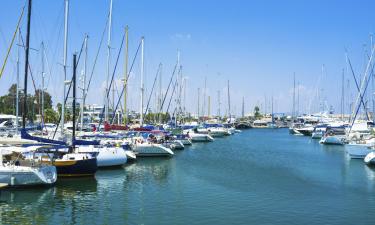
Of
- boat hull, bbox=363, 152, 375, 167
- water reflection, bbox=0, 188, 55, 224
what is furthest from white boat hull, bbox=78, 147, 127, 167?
boat hull, bbox=363, 152, 375, 167

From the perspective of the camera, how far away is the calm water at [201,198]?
23547mm

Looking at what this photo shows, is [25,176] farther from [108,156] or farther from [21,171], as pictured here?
[108,156]

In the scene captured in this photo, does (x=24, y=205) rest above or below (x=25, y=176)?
below

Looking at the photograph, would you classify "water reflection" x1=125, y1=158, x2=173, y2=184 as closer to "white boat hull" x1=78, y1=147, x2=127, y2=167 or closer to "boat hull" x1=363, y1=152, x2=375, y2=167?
"white boat hull" x1=78, y1=147, x2=127, y2=167

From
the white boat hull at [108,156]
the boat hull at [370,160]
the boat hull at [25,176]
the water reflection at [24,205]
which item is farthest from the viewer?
the boat hull at [370,160]

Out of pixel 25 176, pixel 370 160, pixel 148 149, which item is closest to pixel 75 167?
pixel 25 176

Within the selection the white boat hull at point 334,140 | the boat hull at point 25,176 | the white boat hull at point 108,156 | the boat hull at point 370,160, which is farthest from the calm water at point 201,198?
the white boat hull at point 334,140

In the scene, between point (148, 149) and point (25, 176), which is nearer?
point (25, 176)

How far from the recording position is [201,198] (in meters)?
28.9

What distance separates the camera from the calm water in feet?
77.3

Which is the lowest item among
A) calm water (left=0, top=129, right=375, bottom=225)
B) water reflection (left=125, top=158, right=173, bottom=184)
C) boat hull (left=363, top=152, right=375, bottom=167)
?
calm water (left=0, top=129, right=375, bottom=225)

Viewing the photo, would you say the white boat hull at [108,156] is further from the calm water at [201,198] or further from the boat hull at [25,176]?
the boat hull at [25,176]

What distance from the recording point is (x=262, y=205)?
1057 inches

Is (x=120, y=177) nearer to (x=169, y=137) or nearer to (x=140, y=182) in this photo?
(x=140, y=182)
